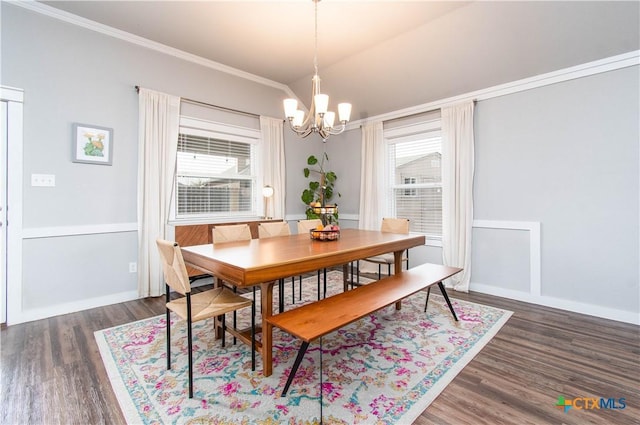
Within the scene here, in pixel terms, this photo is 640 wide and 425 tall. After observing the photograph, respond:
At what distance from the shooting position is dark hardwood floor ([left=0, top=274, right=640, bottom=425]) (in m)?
1.64

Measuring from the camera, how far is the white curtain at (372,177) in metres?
4.79

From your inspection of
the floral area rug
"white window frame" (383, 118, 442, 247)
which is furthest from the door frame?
"white window frame" (383, 118, 442, 247)

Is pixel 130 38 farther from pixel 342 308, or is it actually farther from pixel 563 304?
pixel 563 304

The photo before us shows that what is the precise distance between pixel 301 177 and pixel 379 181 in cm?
135

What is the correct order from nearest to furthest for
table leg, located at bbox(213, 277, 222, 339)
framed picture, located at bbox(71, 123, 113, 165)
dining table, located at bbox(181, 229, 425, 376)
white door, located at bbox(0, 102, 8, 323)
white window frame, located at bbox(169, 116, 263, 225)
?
dining table, located at bbox(181, 229, 425, 376) → table leg, located at bbox(213, 277, 222, 339) → white door, located at bbox(0, 102, 8, 323) → framed picture, located at bbox(71, 123, 113, 165) → white window frame, located at bbox(169, 116, 263, 225)

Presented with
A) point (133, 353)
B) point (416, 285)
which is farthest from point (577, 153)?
point (133, 353)

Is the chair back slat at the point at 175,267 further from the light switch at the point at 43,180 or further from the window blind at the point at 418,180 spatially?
the window blind at the point at 418,180

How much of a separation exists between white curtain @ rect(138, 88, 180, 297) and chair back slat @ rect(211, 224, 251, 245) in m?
1.20

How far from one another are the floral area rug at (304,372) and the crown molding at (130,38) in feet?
10.1

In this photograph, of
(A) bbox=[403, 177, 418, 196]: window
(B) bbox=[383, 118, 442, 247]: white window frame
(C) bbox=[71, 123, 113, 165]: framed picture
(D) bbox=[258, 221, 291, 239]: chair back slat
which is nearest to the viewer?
(C) bbox=[71, 123, 113, 165]: framed picture

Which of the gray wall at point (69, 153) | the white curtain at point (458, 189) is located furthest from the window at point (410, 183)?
the gray wall at point (69, 153)

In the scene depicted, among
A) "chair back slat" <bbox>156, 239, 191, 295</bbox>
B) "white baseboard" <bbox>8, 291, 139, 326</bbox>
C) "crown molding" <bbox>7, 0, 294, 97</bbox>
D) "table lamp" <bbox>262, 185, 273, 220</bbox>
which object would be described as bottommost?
"white baseboard" <bbox>8, 291, 139, 326</bbox>

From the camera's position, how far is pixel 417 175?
4.54m

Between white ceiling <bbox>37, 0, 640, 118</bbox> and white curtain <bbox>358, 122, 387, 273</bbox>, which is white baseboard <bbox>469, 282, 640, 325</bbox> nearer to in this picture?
white curtain <bbox>358, 122, 387, 273</bbox>
